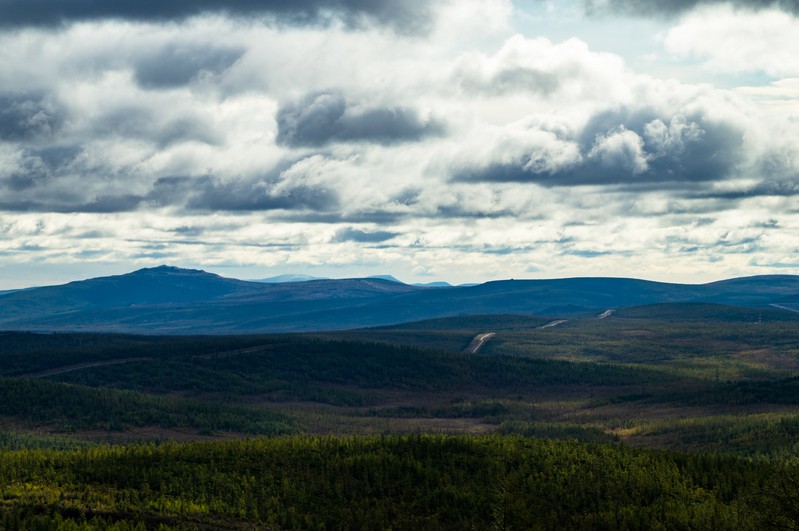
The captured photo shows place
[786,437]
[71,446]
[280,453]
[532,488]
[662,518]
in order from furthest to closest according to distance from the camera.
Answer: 1. [71,446]
2. [786,437]
3. [280,453]
4. [532,488]
5. [662,518]

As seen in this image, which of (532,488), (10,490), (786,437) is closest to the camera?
(10,490)

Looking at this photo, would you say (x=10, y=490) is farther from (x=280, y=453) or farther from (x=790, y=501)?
(x=790, y=501)

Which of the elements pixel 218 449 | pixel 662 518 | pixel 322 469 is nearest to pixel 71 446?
pixel 218 449

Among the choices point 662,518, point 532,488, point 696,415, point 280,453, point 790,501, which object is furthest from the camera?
point 696,415

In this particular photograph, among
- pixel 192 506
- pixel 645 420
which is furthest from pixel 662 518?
pixel 645 420

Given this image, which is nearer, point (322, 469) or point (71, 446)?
point (322, 469)

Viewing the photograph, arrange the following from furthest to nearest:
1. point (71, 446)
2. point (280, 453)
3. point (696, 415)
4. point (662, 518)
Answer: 1. point (696, 415)
2. point (71, 446)
3. point (280, 453)
4. point (662, 518)

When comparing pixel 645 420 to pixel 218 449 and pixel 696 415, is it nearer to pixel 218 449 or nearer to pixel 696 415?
pixel 696 415

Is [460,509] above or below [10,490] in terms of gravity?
below

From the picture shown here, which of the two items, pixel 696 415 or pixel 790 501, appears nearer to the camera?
pixel 790 501
